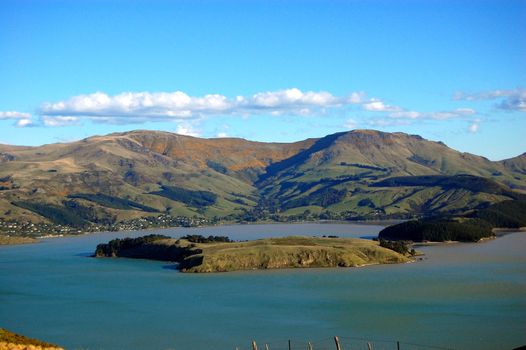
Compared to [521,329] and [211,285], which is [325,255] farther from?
[521,329]

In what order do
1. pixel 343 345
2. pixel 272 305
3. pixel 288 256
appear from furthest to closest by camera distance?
pixel 288 256, pixel 272 305, pixel 343 345

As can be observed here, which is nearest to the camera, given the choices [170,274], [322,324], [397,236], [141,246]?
[322,324]

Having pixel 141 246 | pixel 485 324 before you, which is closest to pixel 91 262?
pixel 141 246

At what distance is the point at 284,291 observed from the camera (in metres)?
102

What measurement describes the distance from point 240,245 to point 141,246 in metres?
31.4

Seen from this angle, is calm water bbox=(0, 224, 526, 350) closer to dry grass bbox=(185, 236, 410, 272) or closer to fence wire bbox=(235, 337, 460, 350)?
fence wire bbox=(235, 337, 460, 350)

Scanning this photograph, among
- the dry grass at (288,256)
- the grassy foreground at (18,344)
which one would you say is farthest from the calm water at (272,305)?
the grassy foreground at (18,344)

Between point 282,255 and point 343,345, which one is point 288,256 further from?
point 343,345

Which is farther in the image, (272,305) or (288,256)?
(288,256)

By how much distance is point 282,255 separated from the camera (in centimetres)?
13525

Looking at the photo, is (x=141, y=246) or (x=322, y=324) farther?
(x=141, y=246)

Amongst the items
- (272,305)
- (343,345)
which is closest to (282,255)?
(272,305)

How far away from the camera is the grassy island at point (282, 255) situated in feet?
436

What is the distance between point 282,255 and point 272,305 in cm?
4476
